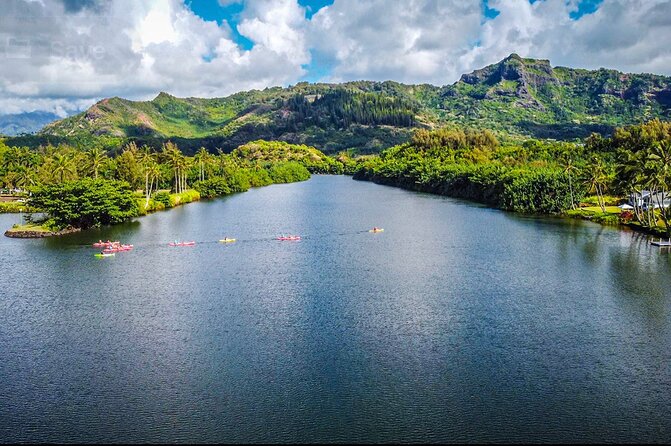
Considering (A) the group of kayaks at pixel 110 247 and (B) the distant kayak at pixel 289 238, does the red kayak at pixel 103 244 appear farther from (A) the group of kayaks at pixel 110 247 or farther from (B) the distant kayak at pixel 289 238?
(B) the distant kayak at pixel 289 238

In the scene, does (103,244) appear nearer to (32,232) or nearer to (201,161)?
(32,232)

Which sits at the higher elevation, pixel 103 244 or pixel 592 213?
pixel 592 213

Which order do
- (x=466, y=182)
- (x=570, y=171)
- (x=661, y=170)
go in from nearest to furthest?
1. (x=661, y=170)
2. (x=570, y=171)
3. (x=466, y=182)

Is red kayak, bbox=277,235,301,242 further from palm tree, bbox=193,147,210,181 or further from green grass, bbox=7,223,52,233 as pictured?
palm tree, bbox=193,147,210,181

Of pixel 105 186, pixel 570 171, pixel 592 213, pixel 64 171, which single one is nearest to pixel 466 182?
pixel 570 171

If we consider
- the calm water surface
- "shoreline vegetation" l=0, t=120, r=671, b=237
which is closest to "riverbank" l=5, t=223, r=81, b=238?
"shoreline vegetation" l=0, t=120, r=671, b=237

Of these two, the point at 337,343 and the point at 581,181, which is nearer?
the point at 337,343
